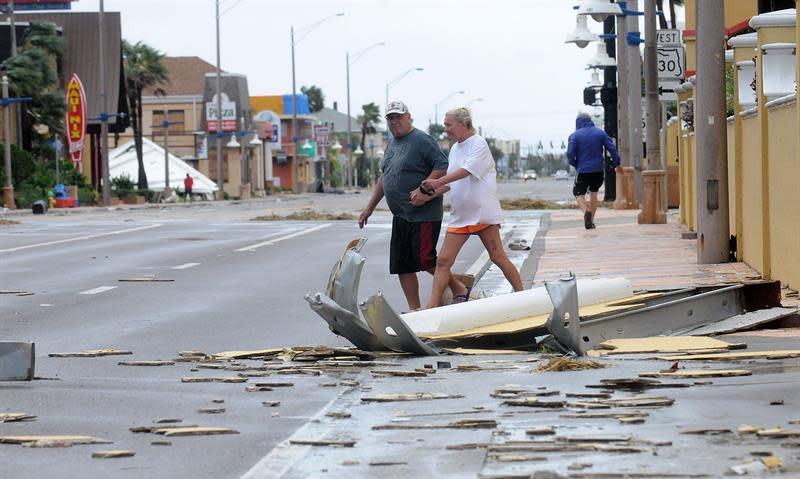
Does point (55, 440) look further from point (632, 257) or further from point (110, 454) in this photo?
point (632, 257)

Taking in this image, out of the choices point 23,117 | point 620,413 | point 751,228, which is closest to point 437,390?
point 620,413

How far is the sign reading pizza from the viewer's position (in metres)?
68.1

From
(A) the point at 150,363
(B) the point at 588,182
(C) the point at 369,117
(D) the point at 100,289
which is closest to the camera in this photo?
(A) the point at 150,363

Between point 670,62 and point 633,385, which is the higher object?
point 670,62

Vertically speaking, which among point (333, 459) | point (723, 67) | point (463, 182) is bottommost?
point (333, 459)

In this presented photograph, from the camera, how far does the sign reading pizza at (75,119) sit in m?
68.1

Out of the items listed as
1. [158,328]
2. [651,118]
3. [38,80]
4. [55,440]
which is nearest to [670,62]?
[651,118]

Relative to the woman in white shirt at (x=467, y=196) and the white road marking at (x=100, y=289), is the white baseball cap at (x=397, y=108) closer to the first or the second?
the woman in white shirt at (x=467, y=196)

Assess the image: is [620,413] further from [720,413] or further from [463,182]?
[463,182]

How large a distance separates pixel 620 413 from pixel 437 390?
141 centimetres

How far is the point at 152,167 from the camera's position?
3858 inches

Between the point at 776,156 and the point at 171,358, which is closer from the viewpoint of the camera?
the point at 171,358

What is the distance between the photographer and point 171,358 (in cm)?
1071

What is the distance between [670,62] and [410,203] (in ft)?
47.6
